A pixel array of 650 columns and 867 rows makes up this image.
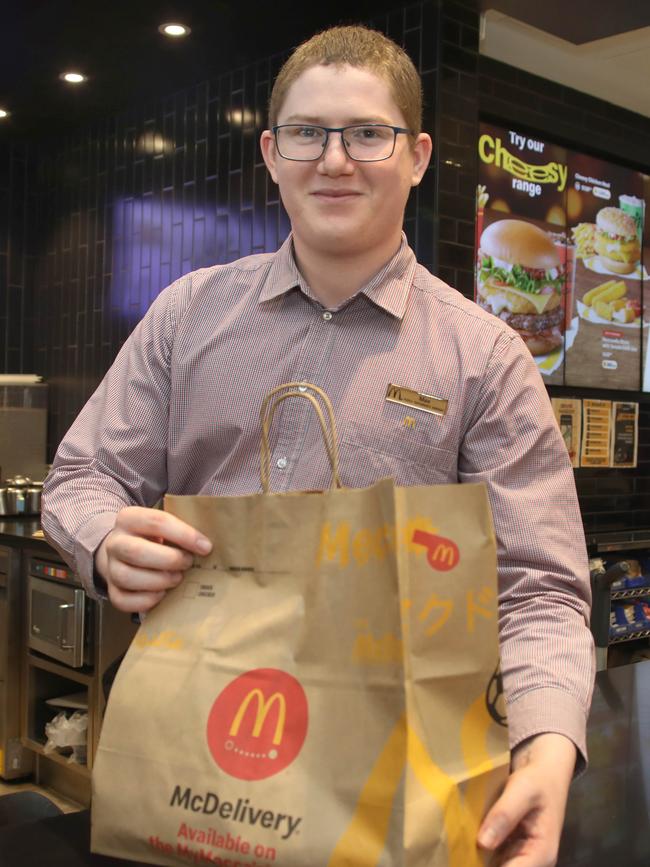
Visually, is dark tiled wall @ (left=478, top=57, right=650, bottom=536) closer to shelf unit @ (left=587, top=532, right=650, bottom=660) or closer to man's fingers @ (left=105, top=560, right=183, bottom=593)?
shelf unit @ (left=587, top=532, right=650, bottom=660)

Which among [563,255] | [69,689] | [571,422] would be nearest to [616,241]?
[563,255]

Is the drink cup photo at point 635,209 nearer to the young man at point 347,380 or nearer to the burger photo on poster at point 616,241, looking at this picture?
the burger photo on poster at point 616,241

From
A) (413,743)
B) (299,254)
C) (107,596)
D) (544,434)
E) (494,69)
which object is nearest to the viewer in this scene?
(413,743)

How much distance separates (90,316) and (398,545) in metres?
4.58

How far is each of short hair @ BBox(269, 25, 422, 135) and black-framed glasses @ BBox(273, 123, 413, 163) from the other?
54 millimetres

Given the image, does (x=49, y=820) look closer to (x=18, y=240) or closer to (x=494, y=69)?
(x=494, y=69)

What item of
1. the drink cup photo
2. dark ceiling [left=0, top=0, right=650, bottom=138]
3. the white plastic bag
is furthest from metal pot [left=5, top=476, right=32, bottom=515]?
the drink cup photo

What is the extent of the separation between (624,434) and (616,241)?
0.99 metres

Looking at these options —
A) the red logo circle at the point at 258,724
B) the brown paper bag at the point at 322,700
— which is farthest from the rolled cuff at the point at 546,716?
the red logo circle at the point at 258,724

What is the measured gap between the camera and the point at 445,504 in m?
0.83

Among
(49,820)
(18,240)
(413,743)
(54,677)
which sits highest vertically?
(18,240)

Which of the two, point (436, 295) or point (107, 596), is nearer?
point (107, 596)

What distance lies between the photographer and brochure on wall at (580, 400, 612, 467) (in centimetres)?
471

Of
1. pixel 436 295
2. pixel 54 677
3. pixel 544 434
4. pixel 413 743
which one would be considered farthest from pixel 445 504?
pixel 54 677
